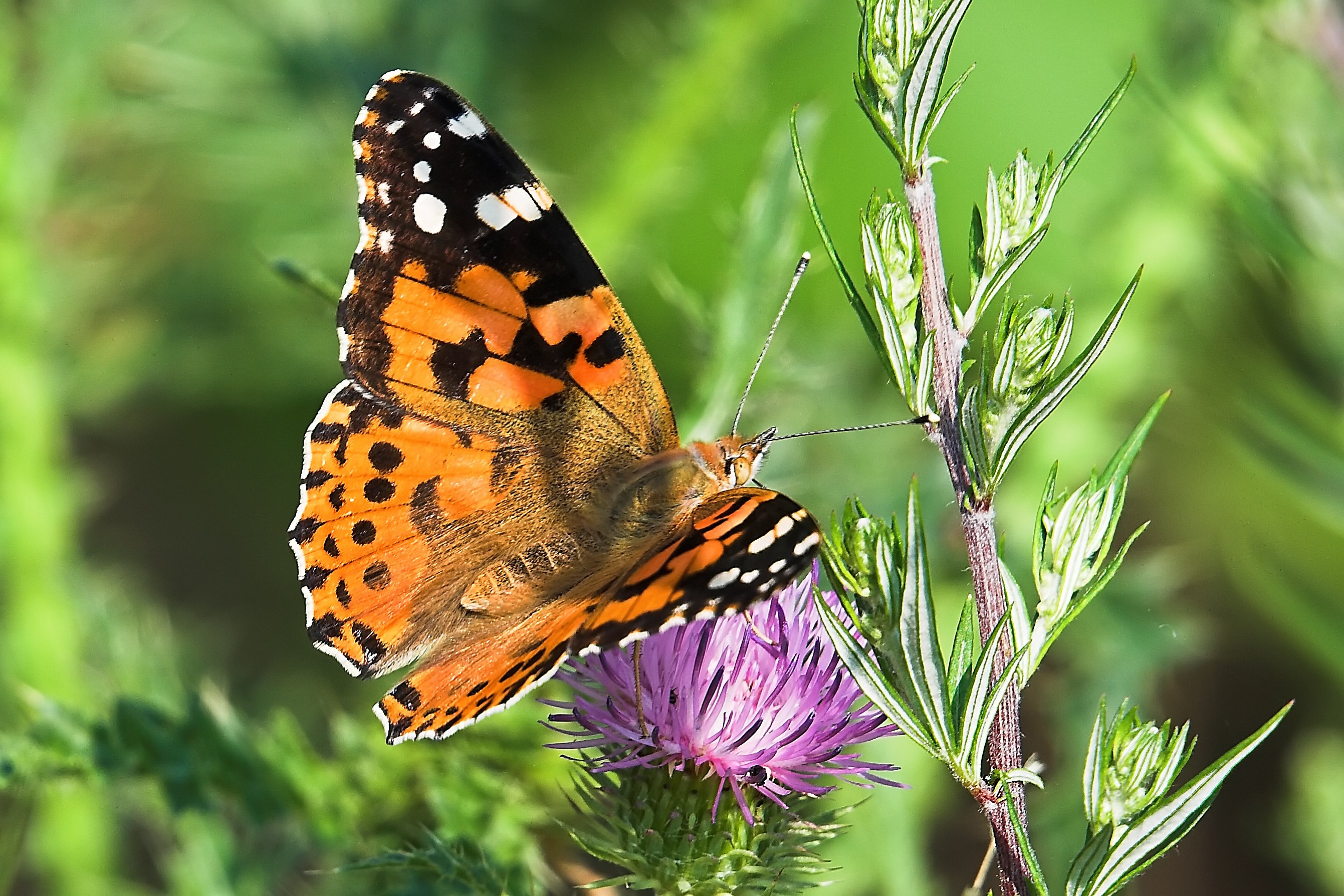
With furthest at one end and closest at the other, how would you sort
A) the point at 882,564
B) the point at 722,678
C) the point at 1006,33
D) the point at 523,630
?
the point at 1006,33
the point at 523,630
the point at 722,678
the point at 882,564

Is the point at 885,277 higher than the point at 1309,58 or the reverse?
higher

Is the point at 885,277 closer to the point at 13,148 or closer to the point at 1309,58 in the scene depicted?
the point at 1309,58


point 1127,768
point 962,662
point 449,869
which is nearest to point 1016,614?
point 962,662

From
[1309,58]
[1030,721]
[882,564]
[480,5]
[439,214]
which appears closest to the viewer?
[882,564]

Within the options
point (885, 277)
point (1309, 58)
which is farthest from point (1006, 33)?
point (885, 277)

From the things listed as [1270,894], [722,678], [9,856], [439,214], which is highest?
[439,214]

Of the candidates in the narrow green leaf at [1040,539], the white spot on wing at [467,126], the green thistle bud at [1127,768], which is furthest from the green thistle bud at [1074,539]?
the white spot on wing at [467,126]

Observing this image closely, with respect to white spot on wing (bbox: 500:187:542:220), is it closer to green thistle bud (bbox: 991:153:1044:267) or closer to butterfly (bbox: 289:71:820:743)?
butterfly (bbox: 289:71:820:743)

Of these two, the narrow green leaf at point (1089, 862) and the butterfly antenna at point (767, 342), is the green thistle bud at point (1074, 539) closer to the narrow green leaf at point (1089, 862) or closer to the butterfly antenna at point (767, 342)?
the narrow green leaf at point (1089, 862)
